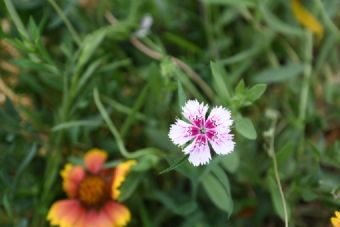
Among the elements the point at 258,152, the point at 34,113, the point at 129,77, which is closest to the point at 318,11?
the point at 258,152

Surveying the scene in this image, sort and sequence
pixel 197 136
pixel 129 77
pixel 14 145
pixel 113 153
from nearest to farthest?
pixel 197 136 < pixel 14 145 < pixel 113 153 < pixel 129 77

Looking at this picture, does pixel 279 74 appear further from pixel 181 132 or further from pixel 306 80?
pixel 181 132

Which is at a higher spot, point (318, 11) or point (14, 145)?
point (318, 11)

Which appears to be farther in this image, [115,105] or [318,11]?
[318,11]

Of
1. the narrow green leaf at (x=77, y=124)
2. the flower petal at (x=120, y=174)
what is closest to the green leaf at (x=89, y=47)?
the narrow green leaf at (x=77, y=124)

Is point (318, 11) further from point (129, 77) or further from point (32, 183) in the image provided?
point (32, 183)

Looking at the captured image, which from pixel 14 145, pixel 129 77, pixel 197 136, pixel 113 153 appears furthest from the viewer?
pixel 129 77

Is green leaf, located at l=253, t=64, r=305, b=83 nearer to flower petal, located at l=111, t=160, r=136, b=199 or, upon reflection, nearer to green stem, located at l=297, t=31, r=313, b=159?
green stem, located at l=297, t=31, r=313, b=159
